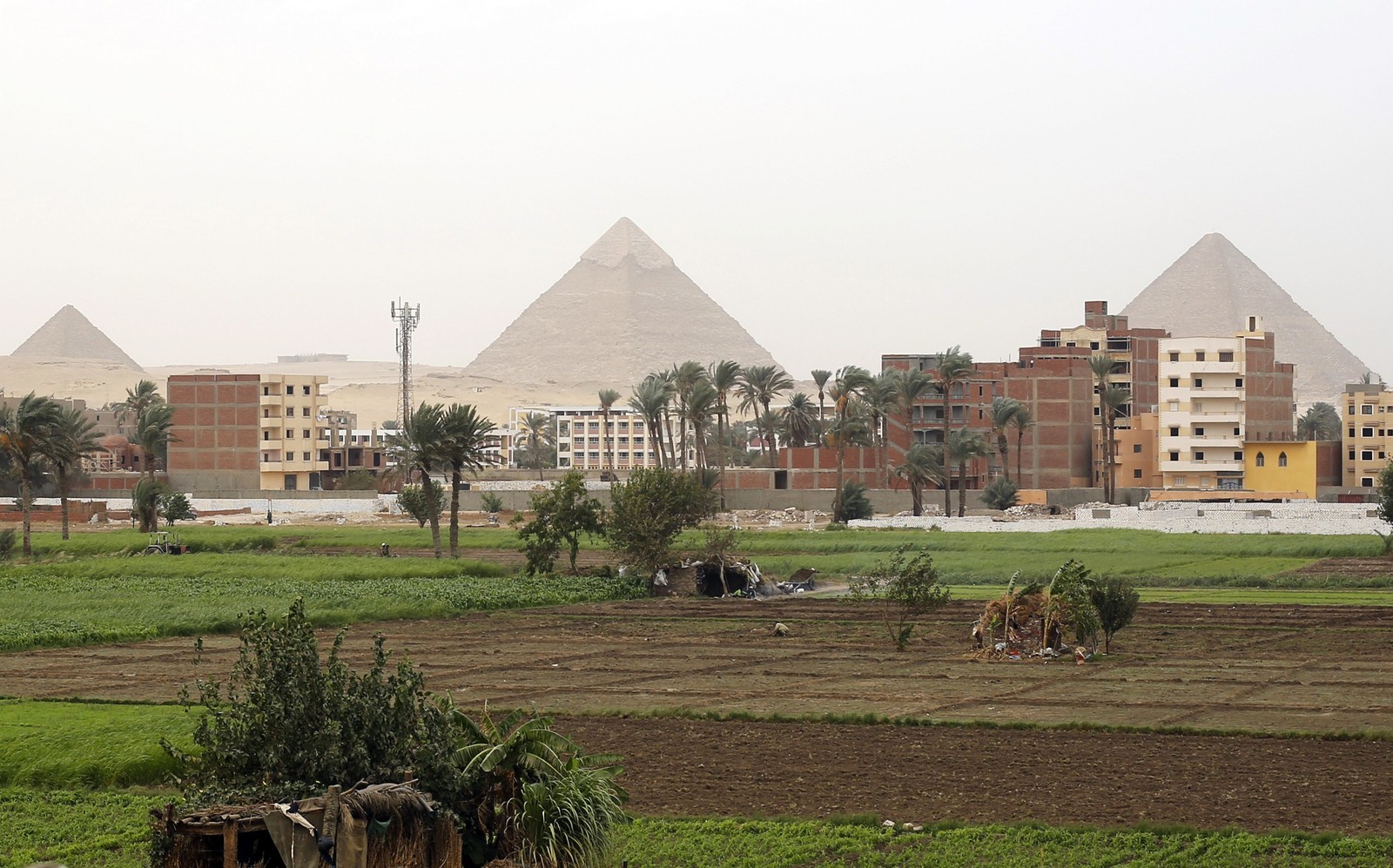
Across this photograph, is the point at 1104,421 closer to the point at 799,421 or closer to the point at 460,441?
the point at 799,421

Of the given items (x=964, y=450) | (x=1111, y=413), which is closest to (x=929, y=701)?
(x=964, y=450)

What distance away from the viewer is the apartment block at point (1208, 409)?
4840 inches

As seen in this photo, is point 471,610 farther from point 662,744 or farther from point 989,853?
point 989,853

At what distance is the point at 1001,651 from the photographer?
38000 millimetres

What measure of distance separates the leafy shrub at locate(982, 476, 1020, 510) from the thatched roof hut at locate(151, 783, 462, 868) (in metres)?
97.9

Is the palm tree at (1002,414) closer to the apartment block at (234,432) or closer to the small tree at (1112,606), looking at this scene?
the apartment block at (234,432)

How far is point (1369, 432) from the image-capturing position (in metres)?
129

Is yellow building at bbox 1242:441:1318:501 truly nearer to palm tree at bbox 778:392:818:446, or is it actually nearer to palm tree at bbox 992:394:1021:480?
palm tree at bbox 992:394:1021:480

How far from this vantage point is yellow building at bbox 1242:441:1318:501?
389 feet

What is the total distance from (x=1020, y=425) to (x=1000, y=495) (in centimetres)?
1058

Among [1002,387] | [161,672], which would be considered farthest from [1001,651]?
[1002,387]

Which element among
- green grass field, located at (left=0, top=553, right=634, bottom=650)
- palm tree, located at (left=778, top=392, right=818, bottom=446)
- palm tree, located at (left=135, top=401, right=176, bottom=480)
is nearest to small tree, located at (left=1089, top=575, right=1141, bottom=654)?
green grass field, located at (left=0, top=553, right=634, bottom=650)

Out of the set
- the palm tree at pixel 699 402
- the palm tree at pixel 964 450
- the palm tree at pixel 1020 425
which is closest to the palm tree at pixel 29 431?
the palm tree at pixel 699 402

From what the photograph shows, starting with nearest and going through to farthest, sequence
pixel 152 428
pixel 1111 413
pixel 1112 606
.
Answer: pixel 1112 606 < pixel 152 428 < pixel 1111 413
